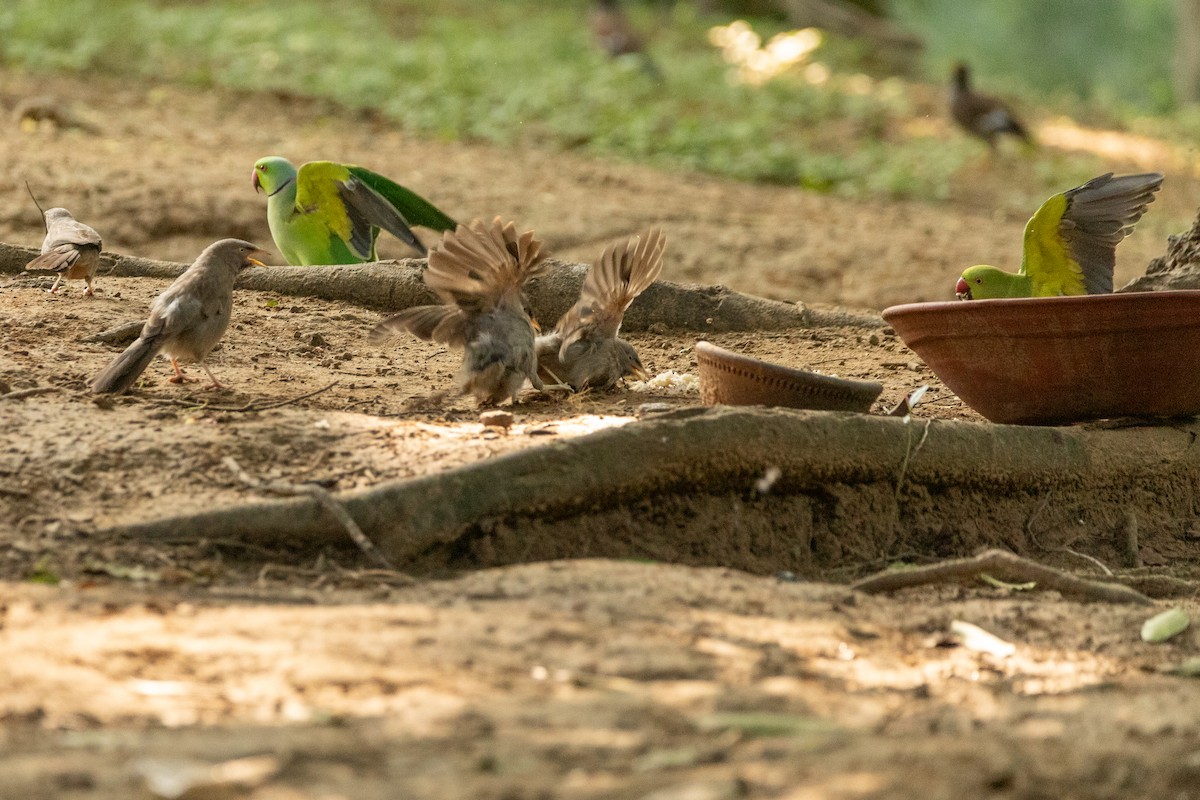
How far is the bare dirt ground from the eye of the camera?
7.88ft

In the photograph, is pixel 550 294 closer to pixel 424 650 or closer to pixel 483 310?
pixel 483 310

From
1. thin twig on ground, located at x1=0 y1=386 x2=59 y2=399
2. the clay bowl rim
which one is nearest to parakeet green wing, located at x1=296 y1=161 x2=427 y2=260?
thin twig on ground, located at x1=0 y1=386 x2=59 y2=399

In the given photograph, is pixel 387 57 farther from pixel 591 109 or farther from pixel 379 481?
pixel 379 481

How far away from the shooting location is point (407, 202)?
270 inches

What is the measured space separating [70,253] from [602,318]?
2186 mm

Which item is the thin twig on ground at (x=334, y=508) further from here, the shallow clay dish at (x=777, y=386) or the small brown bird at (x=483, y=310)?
the shallow clay dish at (x=777, y=386)

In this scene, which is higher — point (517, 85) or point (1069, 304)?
point (517, 85)

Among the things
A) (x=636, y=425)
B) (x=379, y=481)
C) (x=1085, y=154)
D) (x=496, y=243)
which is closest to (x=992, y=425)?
(x=636, y=425)

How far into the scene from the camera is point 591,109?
14008 mm

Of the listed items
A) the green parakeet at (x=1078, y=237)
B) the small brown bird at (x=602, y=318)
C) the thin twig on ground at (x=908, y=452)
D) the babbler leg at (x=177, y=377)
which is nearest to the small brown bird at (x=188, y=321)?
the babbler leg at (x=177, y=377)

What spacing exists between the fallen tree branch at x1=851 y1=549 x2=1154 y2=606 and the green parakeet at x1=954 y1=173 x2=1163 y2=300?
76.4 inches

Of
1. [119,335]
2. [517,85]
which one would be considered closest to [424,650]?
[119,335]

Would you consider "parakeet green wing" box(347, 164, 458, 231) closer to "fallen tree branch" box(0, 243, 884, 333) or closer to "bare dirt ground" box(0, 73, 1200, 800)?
"fallen tree branch" box(0, 243, 884, 333)

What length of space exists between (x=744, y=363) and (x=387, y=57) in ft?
37.1
